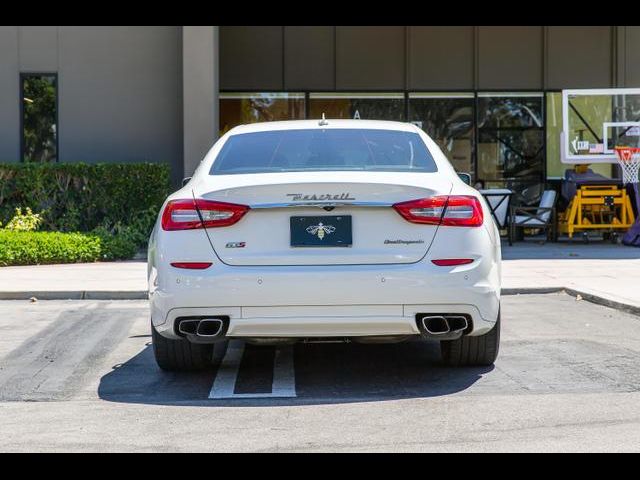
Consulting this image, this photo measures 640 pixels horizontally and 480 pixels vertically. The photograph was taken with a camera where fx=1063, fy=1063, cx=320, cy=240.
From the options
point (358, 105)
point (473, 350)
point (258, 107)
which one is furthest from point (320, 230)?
point (358, 105)

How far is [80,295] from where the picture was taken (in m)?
11.3

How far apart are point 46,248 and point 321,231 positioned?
9.47m

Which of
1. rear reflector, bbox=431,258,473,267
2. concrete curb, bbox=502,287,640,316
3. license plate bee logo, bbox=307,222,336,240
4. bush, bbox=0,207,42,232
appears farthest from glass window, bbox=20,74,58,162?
rear reflector, bbox=431,258,473,267

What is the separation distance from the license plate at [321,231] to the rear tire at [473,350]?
118cm

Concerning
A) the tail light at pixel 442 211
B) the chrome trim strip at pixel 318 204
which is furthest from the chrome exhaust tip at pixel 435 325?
the chrome trim strip at pixel 318 204

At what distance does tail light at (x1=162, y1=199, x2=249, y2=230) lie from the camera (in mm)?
5969

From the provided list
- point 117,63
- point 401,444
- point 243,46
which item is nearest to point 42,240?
point 117,63

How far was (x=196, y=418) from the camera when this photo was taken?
17.8 feet

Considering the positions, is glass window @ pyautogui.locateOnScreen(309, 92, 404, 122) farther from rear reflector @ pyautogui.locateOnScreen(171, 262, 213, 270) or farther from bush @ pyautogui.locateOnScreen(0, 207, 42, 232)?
rear reflector @ pyautogui.locateOnScreen(171, 262, 213, 270)

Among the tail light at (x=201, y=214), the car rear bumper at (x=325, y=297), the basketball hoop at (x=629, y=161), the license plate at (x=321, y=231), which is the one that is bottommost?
the car rear bumper at (x=325, y=297)

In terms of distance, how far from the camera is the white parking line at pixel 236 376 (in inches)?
239

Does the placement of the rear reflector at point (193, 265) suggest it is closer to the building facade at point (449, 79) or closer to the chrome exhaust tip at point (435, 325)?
the chrome exhaust tip at point (435, 325)

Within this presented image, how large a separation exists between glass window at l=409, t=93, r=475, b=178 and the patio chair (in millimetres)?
2450
